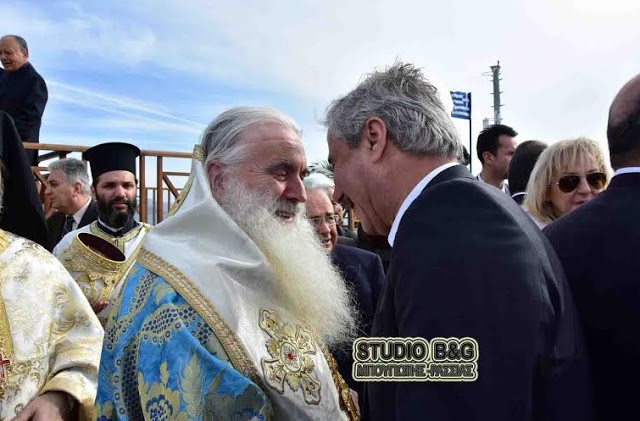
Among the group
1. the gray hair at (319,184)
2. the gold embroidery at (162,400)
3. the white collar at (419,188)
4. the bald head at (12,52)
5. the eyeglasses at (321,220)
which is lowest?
the gold embroidery at (162,400)

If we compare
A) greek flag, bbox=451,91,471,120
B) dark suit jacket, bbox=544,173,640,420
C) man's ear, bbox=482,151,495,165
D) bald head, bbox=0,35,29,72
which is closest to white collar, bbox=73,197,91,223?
bald head, bbox=0,35,29,72

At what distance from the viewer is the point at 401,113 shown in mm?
1740

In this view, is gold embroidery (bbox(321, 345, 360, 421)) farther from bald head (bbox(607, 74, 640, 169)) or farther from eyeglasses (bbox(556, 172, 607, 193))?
eyeglasses (bbox(556, 172, 607, 193))

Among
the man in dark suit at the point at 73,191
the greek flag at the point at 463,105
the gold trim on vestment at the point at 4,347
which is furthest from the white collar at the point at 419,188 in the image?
the greek flag at the point at 463,105

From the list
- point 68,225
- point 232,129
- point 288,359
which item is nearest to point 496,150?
point 232,129

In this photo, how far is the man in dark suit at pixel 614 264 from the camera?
164 cm

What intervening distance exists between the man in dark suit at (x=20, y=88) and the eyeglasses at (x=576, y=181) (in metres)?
7.14

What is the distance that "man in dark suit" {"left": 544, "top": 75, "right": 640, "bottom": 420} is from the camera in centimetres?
164

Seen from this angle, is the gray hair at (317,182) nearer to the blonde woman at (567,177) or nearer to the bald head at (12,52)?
the blonde woman at (567,177)

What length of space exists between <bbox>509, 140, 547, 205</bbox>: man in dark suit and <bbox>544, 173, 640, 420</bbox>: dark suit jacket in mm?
2954

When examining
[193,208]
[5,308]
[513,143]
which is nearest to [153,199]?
[513,143]

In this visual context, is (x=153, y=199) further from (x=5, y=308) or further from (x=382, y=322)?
(x=382, y=322)

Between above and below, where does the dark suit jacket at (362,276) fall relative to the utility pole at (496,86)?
below

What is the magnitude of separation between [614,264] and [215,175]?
4.62ft
